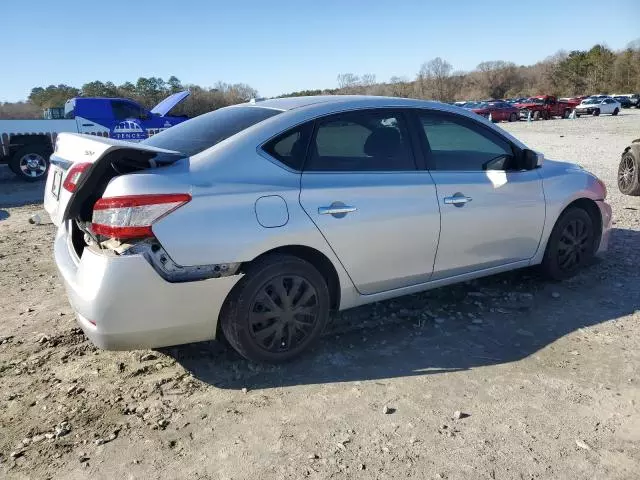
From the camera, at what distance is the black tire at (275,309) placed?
3.15 m

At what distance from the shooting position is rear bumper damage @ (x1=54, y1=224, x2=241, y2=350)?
2.83 m

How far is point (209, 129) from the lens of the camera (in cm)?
361

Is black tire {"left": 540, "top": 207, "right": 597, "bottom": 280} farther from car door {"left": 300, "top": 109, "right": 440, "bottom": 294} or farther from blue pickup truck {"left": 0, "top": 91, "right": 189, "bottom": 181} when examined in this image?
blue pickup truck {"left": 0, "top": 91, "right": 189, "bottom": 181}

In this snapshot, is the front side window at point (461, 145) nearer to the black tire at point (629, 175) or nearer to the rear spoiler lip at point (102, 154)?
the rear spoiler lip at point (102, 154)

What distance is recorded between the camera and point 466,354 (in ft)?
11.7

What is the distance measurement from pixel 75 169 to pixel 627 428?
3333mm

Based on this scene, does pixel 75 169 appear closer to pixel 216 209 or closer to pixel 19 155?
pixel 216 209

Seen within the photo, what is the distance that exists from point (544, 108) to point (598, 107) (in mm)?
4239

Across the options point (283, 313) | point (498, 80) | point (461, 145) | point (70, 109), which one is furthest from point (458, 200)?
point (498, 80)

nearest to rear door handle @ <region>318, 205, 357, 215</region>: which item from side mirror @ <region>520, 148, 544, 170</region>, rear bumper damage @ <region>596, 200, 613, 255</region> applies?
side mirror @ <region>520, 148, 544, 170</region>

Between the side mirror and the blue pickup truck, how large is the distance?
1050 cm

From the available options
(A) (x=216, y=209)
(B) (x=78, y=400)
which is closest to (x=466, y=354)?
(A) (x=216, y=209)

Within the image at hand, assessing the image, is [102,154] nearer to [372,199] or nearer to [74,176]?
[74,176]

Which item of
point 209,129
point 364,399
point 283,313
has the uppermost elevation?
point 209,129
